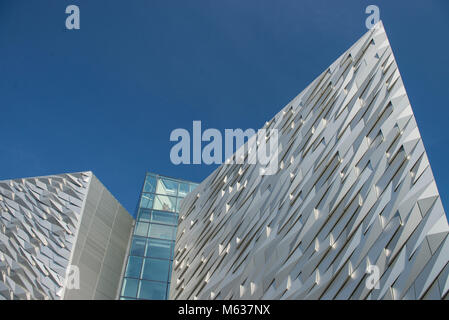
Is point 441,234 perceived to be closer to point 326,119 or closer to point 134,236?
point 326,119

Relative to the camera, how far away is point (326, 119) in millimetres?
16422

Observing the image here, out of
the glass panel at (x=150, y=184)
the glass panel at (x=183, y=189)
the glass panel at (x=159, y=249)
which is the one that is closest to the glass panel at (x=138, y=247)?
the glass panel at (x=159, y=249)

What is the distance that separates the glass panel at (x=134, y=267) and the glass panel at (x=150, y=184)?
5.11m

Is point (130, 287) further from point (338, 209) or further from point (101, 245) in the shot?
point (338, 209)

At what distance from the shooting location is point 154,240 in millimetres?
27547

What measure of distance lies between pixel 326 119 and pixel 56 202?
16405 millimetres

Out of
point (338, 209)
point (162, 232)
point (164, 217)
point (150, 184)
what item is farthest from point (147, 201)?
point (338, 209)

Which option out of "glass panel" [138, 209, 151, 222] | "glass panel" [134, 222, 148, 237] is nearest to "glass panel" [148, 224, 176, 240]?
"glass panel" [134, 222, 148, 237]

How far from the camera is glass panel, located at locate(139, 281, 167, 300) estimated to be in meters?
24.8

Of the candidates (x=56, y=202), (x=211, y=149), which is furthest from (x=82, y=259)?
(x=211, y=149)

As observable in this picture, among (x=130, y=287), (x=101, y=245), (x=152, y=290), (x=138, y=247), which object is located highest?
(x=138, y=247)

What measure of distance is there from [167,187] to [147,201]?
1972 mm

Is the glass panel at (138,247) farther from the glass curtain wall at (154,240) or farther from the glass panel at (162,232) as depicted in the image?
the glass panel at (162,232)

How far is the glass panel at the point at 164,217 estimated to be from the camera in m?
28.6
